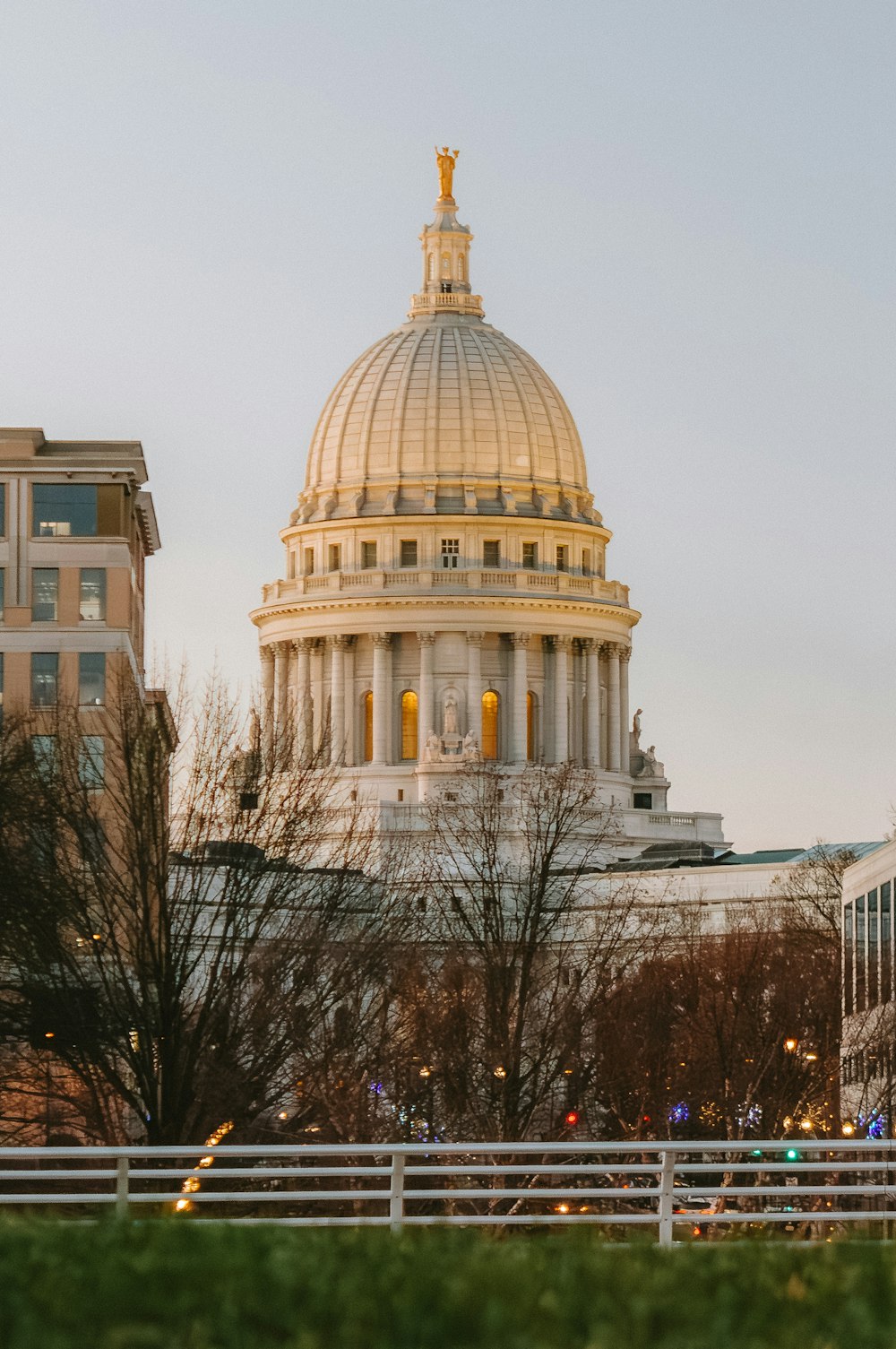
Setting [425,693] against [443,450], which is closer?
[425,693]

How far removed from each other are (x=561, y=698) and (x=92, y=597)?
91.4 metres

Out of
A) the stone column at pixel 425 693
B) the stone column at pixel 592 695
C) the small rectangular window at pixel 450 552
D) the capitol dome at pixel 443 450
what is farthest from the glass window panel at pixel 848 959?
the capitol dome at pixel 443 450

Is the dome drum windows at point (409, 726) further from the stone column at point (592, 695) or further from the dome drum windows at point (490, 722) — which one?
the stone column at point (592, 695)

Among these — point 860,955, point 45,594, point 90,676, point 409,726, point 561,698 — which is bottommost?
point 860,955

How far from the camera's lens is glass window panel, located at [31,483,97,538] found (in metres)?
98.6

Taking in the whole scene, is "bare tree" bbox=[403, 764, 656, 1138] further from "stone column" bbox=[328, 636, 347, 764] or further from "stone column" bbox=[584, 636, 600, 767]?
"stone column" bbox=[584, 636, 600, 767]

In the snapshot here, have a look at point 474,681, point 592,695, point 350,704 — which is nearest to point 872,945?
point 474,681

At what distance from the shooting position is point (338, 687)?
188375 mm

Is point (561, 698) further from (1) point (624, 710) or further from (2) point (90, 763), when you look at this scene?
(2) point (90, 763)

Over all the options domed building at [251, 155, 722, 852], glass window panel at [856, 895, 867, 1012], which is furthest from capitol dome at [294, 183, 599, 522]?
glass window panel at [856, 895, 867, 1012]

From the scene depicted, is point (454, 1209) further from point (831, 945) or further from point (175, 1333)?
point (831, 945)

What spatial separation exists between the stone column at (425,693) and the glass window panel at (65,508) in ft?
280

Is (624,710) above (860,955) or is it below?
above

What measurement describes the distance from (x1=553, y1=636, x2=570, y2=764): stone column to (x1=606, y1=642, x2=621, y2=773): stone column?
4665mm
